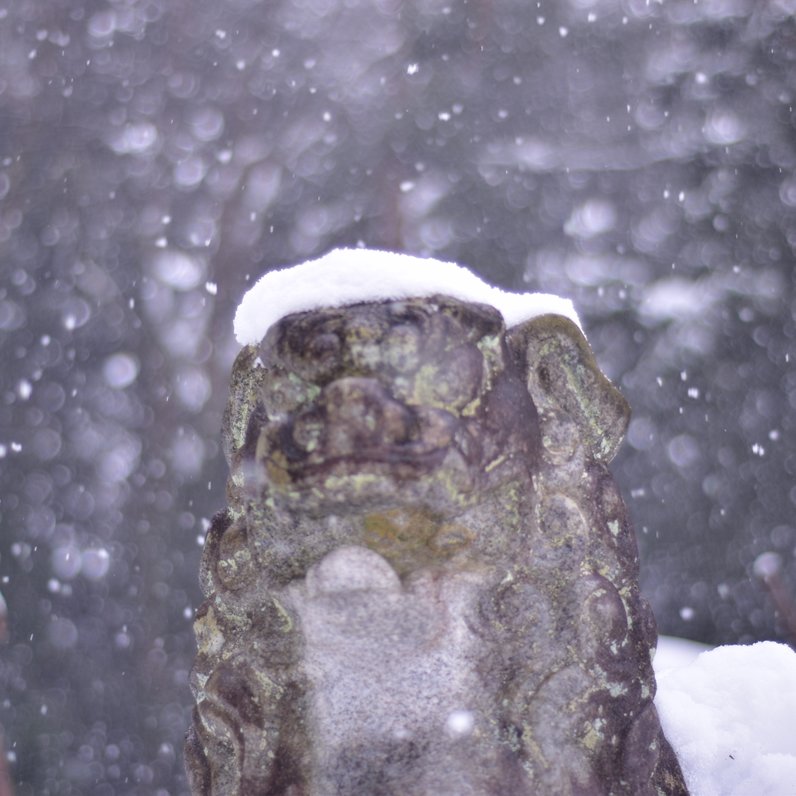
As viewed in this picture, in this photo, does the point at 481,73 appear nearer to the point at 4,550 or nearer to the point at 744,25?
the point at 744,25

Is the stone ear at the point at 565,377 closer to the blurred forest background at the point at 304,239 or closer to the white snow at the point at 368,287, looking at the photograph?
the white snow at the point at 368,287

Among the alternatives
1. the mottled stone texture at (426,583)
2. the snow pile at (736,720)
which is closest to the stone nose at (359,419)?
the mottled stone texture at (426,583)

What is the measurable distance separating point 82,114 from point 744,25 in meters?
3.94

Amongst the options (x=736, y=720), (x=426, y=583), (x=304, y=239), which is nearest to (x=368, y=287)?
(x=426, y=583)

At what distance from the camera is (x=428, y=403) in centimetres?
73

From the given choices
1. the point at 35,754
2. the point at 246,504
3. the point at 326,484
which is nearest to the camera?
the point at 326,484

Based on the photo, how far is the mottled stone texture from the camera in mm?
724

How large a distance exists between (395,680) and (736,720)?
566 mm

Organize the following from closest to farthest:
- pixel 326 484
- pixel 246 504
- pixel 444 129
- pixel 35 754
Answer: pixel 326 484
pixel 246 504
pixel 35 754
pixel 444 129

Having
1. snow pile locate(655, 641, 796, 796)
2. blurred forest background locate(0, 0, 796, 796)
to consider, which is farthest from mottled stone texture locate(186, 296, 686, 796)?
blurred forest background locate(0, 0, 796, 796)

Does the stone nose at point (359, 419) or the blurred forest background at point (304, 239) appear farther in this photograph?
the blurred forest background at point (304, 239)

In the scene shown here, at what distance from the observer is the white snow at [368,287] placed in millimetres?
781

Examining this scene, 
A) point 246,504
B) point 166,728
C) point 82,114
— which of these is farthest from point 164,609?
point 246,504

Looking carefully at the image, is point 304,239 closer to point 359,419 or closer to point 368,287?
point 368,287
